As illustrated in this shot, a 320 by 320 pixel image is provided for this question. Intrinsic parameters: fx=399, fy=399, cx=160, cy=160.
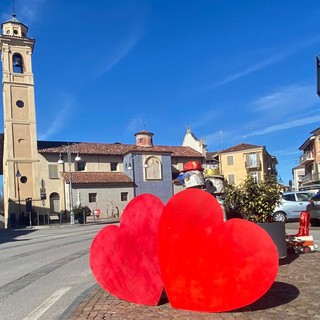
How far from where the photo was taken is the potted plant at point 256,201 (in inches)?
310

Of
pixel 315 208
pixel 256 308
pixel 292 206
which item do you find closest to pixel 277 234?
pixel 256 308

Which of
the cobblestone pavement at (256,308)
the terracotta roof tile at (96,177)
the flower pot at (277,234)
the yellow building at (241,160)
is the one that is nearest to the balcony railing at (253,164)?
the yellow building at (241,160)

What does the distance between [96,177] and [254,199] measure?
1583 inches

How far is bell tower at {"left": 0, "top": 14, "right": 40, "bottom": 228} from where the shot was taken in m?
42.8

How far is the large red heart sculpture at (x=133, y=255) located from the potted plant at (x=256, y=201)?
292 centimetres

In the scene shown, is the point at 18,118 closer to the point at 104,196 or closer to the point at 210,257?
the point at 104,196

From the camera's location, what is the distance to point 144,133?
53094mm

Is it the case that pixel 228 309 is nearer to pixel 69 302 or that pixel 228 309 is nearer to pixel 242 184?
pixel 69 302

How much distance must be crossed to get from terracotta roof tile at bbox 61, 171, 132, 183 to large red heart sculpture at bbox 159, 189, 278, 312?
40526 mm

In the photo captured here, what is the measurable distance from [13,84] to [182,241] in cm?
4286

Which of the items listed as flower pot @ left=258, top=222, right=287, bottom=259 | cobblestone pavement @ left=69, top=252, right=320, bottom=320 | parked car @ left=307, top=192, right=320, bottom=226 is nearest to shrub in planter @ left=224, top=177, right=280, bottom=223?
flower pot @ left=258, top=222, right=287, bottom=259

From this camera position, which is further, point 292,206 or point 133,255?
point 292,206

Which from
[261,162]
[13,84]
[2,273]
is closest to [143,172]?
[13,84]

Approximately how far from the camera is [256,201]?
310 inches
